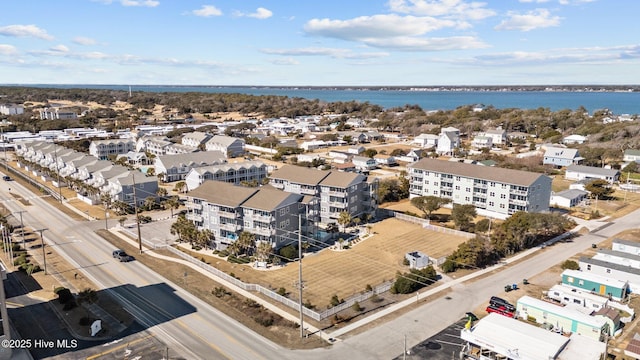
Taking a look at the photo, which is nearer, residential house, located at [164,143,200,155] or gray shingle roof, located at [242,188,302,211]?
gray shingle roof, located at [242,188,302,211]

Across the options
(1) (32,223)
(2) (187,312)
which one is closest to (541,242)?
(2) (187,312)

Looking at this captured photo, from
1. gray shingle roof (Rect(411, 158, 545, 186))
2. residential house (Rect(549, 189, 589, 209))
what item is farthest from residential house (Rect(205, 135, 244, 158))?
residential house (Rect(549, 189, 589, 209))

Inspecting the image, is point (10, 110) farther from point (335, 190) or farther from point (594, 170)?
point (594, 170)

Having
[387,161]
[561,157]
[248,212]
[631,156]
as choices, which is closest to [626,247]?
[248,212]

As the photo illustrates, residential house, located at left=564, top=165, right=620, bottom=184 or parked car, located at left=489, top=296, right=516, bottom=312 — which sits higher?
residential house, located at left=564, top=165, right=620, bottom=184

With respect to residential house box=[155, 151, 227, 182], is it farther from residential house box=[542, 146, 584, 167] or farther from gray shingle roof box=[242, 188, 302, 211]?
residential house box=[542, 146, 584, 167]

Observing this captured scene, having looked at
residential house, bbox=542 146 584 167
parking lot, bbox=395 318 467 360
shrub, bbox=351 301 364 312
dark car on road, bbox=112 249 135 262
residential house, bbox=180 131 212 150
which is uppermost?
residential house, bbox=180 131 212 150

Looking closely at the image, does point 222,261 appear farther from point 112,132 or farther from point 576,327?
point 112,132
